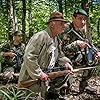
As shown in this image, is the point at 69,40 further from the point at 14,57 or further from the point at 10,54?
the point at 14,57


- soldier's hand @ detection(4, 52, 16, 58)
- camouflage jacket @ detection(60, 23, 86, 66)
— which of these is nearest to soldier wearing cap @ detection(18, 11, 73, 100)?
camouflage jacket @ detection(60, 23, 86, 66)

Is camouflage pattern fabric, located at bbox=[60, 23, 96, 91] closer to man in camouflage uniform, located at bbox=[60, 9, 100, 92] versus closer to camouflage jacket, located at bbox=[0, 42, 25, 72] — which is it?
man in camouflage uniform, located at bbox=[60, 9, 100, 92]

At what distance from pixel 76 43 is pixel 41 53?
172cm

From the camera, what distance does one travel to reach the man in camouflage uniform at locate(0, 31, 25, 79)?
9.18m

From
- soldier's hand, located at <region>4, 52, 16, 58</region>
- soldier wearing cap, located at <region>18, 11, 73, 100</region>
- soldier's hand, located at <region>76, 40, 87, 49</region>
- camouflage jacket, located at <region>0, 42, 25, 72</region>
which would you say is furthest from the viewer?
camouflage jacket, located at <region>0, 42, 25, 72</region>

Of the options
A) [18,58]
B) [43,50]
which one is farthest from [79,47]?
Result: [18,58]

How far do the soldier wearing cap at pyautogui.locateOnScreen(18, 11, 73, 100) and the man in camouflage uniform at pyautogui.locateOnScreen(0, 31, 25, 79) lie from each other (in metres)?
3.57

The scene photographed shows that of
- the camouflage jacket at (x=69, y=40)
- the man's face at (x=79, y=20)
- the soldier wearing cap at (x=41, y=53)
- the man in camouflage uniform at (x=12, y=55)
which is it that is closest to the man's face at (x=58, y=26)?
the soldier wearing cap at (x=41, y=53)

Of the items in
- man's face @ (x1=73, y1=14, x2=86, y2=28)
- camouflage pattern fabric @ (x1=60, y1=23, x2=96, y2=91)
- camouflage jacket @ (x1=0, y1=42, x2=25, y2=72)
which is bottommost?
camouflage jacket @ (x1=0, y1=42, x2=25, y2=72)

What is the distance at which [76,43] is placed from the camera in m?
6.99

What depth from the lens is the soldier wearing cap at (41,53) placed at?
5.31 metres

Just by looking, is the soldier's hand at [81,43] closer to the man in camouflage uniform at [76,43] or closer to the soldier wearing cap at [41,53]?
the man in camouflage uniform at [76,43]

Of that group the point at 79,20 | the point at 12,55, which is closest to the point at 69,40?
the point at 79,20

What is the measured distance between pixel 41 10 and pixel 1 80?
538 inches
